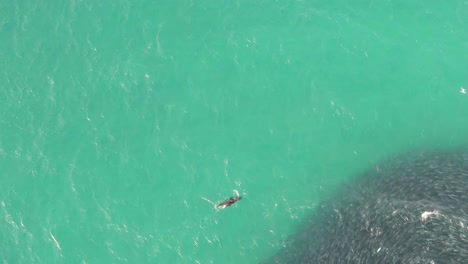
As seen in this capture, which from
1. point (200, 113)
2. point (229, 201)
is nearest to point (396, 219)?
point (229, 201)

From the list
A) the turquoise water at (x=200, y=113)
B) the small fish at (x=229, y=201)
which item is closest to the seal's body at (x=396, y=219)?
the turquoise water at (x=200, y=113)

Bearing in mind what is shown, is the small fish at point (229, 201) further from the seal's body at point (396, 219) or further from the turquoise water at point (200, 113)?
the seal's body at point (396, 219)

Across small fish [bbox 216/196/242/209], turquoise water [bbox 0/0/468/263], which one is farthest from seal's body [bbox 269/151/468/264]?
small fish [bbox 216/196/242/209]

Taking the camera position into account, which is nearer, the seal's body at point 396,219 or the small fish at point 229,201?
the seal's body at point 396,219

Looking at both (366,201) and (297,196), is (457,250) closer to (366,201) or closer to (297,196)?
(366,201)

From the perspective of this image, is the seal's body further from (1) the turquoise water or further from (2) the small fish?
(2) the small fish

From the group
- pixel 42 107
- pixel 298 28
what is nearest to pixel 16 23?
pixel 42 107
